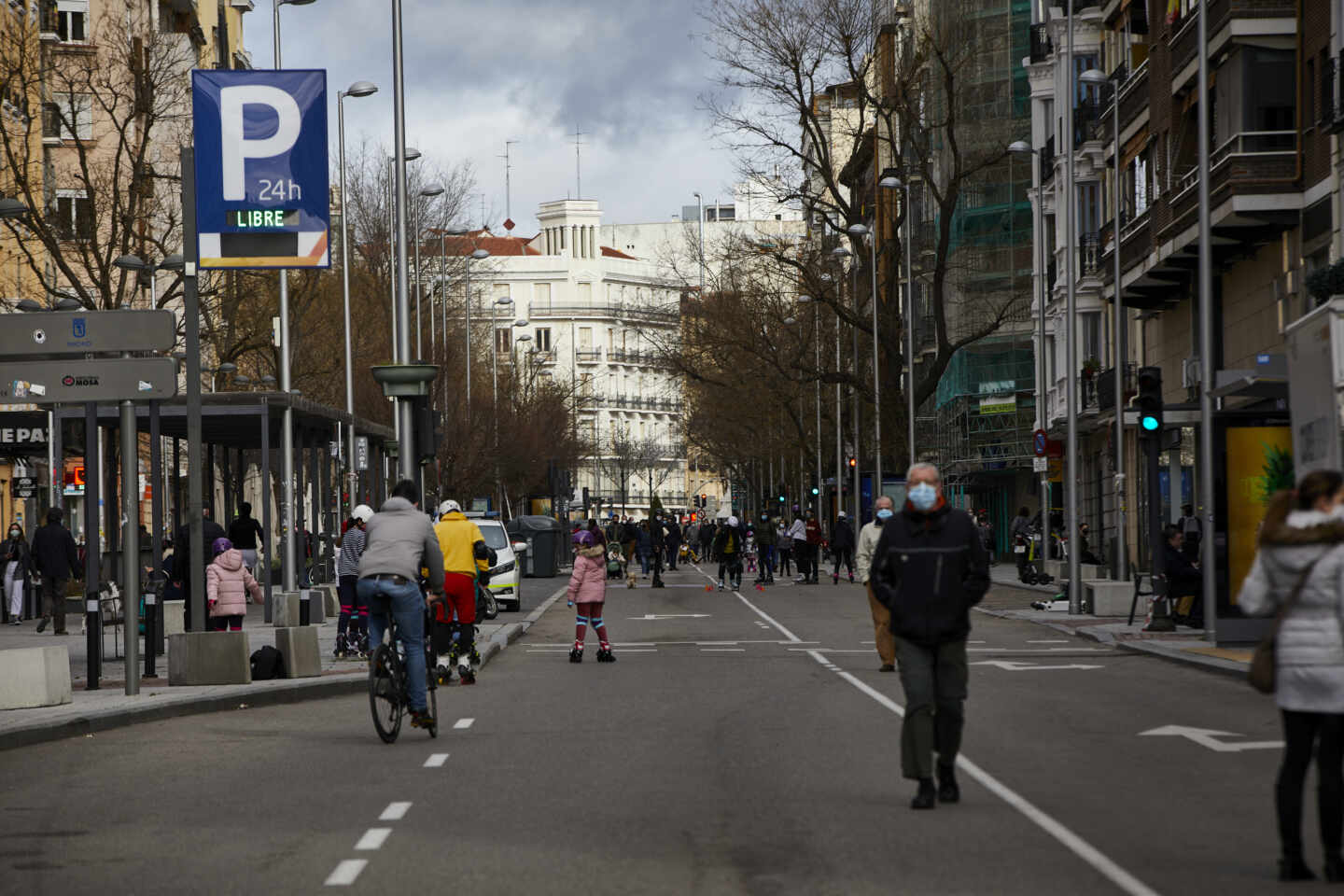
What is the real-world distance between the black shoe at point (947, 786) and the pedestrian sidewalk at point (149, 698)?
754cm

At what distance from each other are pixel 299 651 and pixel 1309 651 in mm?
14552

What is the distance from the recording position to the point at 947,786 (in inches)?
461

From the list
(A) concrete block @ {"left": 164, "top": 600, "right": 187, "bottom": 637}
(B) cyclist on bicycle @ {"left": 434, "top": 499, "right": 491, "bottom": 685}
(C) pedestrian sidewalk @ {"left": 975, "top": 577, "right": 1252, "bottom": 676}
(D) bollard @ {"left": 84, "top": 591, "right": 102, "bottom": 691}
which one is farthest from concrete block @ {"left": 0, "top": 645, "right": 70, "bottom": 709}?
(C) pedestrian sidewalk @ {"left": 975, "top": 577, "right": 1252, "bottom": 676}

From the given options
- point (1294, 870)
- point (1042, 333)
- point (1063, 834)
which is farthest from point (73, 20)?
point (1294, 870)

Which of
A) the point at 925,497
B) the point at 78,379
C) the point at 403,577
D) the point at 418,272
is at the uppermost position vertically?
the point at 418,272

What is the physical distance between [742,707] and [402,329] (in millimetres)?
14293

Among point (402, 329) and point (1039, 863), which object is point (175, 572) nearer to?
point (402, 329)

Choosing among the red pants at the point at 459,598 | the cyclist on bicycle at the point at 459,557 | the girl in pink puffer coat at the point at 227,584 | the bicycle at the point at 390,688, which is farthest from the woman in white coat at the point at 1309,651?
the girl in pink puffer coat at the point at 227,584

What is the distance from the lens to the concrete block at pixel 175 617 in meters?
26.9

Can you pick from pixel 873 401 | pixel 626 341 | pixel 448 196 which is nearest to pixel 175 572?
pixel 873 401

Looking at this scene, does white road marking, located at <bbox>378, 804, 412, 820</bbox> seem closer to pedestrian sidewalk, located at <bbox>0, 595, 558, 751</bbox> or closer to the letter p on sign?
pedestrian sidewalk, located at <bbox>0, 595, 558, 751</bbox>

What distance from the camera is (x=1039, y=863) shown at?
9.48m

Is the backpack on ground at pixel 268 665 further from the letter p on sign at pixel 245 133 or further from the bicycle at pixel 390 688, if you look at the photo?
the bicycle at pixel 390 688

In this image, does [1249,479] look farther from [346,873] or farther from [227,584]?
[346,873]
